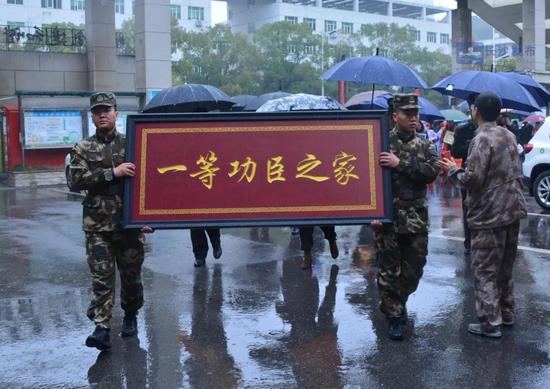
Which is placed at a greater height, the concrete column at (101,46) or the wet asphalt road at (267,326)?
the concrete column at (101,46)

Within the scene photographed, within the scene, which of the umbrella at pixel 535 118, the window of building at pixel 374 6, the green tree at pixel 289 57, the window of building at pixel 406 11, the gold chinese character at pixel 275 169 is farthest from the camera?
the window of building at pixel 406 11

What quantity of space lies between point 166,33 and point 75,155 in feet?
53.5

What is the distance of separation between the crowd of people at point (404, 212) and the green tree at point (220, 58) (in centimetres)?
3721

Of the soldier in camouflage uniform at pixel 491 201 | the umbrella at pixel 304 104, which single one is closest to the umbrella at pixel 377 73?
the umbrella at pixel 304 104

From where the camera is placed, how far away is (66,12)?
70000mm

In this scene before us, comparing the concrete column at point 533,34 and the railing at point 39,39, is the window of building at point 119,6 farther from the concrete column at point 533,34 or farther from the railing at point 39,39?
the concrete column at point 533,34

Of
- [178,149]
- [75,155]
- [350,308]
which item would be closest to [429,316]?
[350,308]

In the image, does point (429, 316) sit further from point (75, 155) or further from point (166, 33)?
point (166, 33)

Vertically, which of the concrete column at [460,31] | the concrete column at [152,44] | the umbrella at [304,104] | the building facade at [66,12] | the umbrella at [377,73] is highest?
the building facade at [66,12]

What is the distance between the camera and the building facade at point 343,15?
69.6 m

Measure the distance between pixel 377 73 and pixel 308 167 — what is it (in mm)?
4191

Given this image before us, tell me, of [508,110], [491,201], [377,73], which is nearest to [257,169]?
[491,201]

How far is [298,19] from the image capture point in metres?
71.9

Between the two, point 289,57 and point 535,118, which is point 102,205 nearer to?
point 535,118
